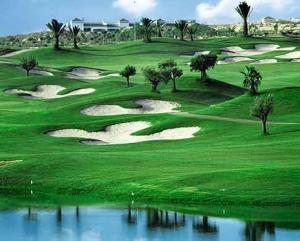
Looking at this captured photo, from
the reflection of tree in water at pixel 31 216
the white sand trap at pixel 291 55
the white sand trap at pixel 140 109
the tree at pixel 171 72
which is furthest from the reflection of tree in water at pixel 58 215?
the white sand trap at pixel 291 55

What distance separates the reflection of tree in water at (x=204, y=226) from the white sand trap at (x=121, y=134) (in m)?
34.3

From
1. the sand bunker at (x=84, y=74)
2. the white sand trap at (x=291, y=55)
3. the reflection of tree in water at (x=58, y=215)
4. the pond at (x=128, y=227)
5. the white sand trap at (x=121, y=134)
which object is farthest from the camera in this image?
the white sand trap at (x=291, y=55)

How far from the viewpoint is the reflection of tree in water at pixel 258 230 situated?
4409cm

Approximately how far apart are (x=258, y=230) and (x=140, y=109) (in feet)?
210

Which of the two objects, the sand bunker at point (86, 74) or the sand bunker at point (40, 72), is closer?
the sand bunker at point (86, 74)

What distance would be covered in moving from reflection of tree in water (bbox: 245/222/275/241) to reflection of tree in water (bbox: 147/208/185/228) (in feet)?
13.1

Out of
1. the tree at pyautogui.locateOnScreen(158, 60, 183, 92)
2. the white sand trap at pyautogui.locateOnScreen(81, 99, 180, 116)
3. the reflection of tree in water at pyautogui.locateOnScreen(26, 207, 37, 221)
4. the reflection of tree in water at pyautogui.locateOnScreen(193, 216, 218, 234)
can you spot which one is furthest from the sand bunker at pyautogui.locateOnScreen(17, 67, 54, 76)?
the reflection of tree in water at pyautogui.locateOnScreen(193, 216, 218, 234)

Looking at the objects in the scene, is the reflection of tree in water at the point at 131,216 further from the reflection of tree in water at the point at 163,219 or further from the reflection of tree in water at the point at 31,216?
the reflection of tree in water at the point at 31,216

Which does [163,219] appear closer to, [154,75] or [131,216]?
[131,216]

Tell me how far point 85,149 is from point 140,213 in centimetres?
2548

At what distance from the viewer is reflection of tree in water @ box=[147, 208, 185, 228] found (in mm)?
47844

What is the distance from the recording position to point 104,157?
65.8 meters

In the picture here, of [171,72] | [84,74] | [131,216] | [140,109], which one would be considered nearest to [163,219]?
[131,216]

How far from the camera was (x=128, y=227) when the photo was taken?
4741 centimetres
